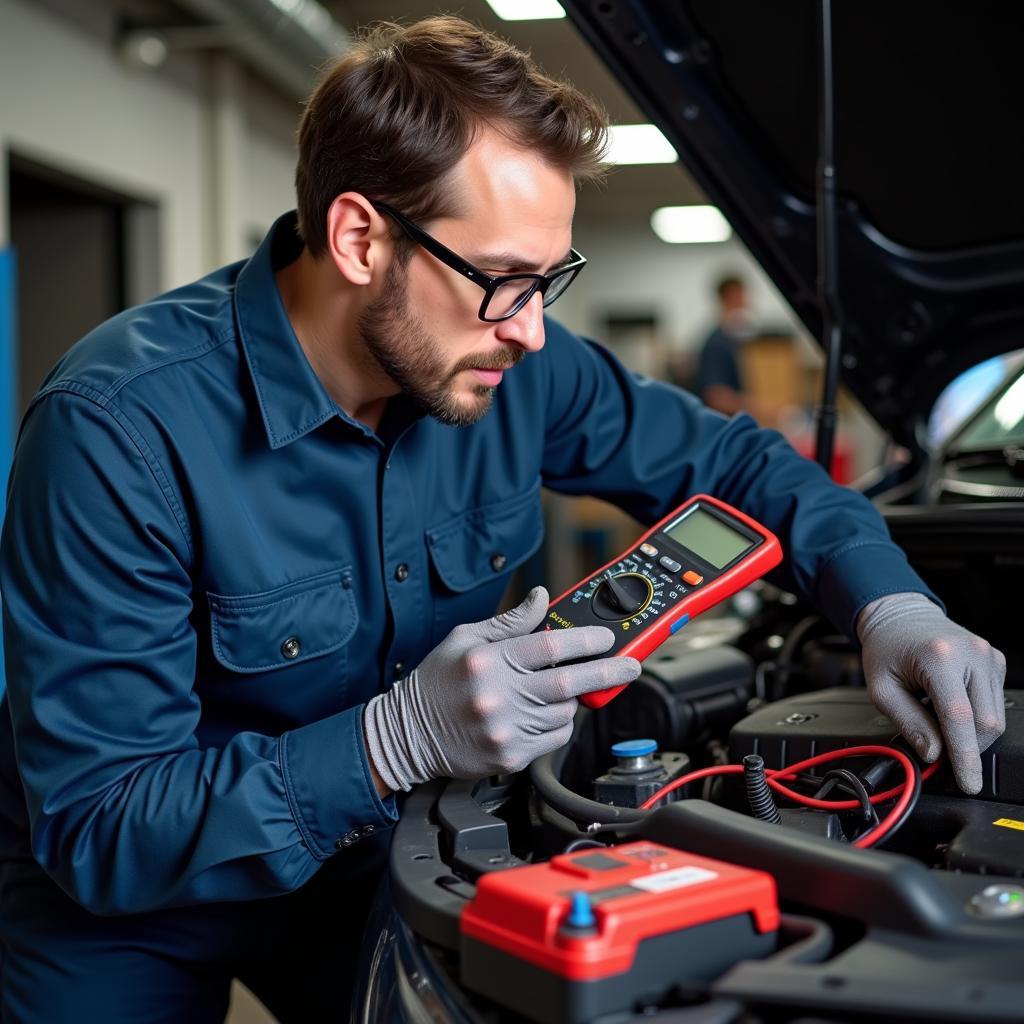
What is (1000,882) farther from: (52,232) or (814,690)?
(52,232)

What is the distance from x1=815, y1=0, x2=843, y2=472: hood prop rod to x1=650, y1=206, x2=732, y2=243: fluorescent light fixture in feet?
32.2

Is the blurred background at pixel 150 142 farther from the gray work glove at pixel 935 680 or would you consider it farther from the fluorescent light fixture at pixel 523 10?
the gray work glove at pixel 935 680

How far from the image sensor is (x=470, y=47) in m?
1.29

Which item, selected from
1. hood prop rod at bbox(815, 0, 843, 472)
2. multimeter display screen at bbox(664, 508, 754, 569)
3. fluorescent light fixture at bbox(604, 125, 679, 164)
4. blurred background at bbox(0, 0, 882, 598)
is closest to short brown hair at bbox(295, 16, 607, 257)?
hood prop rod at bbox(815, 0, 843, 472)

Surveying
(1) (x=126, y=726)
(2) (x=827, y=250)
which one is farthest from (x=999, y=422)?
(1) (x=126, y=726)

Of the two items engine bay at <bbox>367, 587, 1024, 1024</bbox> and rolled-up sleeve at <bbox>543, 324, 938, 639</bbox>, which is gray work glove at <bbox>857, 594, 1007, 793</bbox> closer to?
engine bay at <bbox>367, 587, 1024, 1024</bbox>

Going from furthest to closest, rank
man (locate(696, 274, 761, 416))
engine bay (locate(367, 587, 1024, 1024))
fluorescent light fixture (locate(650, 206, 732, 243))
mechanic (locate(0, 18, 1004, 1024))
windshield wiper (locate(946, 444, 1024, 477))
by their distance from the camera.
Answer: fluorescent light fixture (locate(650, 206, 732, 243)) → man (locate(696, 274, 761, 416)) → windshield wiper (locate(946, 444, 1024, 477)) → mechanic (locate(0, 18, 1004, 1024)) → engine bay (locate(367, 587, 1024, 1024))

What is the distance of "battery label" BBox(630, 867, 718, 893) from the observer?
27.2 inches

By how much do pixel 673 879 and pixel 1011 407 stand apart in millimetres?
1250

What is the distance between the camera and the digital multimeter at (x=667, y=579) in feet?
3.71

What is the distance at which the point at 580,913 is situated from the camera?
0.65 meters

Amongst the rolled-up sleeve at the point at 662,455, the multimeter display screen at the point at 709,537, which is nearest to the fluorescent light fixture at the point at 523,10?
the rolled-up sleeve at the point at 662,455

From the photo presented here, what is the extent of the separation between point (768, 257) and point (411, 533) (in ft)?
2.15

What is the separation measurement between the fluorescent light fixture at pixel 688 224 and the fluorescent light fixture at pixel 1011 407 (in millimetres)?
9640
